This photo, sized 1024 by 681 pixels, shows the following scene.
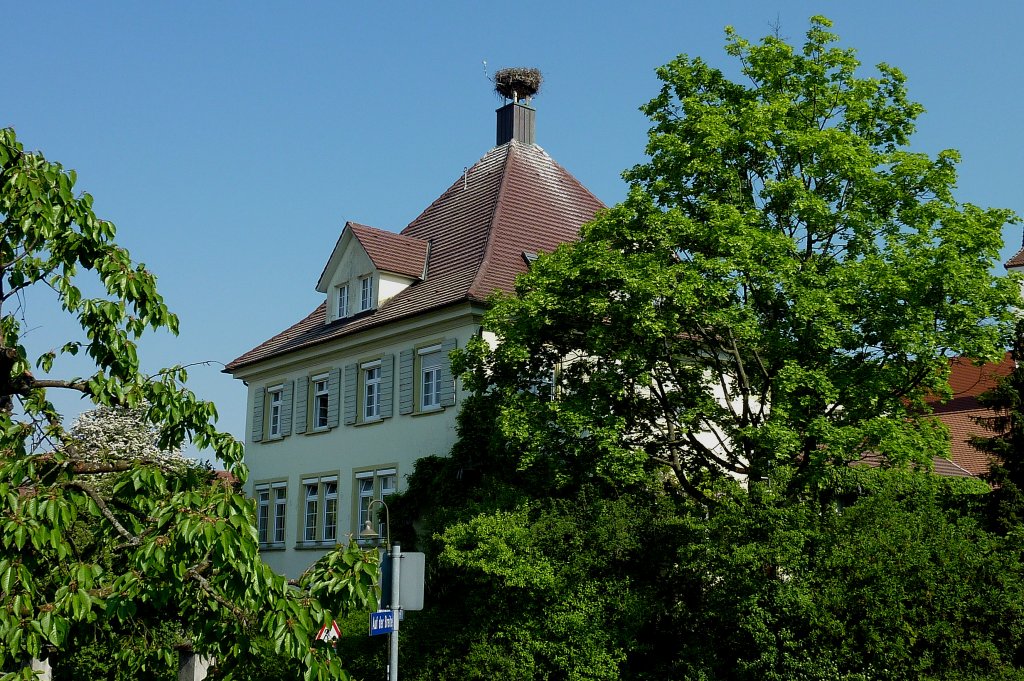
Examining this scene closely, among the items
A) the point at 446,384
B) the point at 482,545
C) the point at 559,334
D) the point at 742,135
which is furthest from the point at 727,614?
the point at 446,384

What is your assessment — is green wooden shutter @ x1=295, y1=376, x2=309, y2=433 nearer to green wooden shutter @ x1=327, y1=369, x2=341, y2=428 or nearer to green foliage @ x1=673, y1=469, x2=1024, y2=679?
green wooden shutter @ x1=327, y1=369, x2=341, y2=428

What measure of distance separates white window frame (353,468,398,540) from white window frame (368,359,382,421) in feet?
4.82

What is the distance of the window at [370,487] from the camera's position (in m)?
28.9

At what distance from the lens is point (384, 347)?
98.8ft

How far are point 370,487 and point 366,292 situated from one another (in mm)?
5238

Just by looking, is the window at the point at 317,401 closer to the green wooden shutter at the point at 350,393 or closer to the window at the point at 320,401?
the window at the point at 320,401

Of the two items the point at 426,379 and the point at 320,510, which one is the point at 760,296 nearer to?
the point at 426,379

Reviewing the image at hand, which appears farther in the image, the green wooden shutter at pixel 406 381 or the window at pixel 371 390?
the window at pixel 371 390

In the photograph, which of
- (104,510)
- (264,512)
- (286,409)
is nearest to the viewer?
(104,510)

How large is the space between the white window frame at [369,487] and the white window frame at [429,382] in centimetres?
187

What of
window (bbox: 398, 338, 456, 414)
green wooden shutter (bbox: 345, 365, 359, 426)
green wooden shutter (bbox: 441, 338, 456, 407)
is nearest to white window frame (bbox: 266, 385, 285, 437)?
green wooden shutter (bbox: 345, 365, 359, 426)

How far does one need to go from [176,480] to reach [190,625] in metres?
0.98

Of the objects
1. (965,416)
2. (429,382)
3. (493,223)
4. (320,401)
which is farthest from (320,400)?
(965,416)

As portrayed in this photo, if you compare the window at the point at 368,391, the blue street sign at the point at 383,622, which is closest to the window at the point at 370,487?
the window at the point at 368,391
